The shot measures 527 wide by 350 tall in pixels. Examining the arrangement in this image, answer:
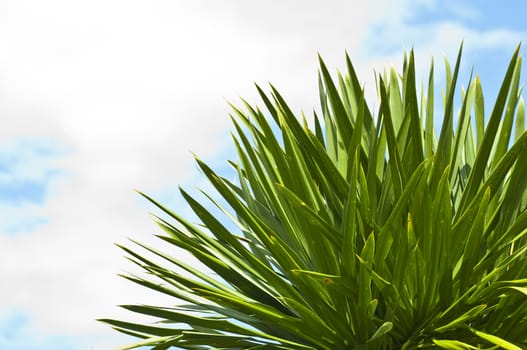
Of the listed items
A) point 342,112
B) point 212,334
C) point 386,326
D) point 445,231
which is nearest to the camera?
point 386,326

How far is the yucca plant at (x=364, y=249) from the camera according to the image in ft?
9.28

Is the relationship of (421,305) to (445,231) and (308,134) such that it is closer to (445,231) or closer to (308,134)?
(445,231)

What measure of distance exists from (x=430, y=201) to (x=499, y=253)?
1.09 ft

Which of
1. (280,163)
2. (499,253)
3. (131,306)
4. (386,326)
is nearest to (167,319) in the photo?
(131,306)

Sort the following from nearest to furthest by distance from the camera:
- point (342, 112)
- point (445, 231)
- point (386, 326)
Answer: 1. point (386, 326)
2. point (445, 231)
3. point (342, 112)

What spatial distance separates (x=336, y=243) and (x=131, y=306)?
0.82 m

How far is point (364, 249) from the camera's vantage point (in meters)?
2.72

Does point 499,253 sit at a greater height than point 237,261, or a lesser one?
lesser

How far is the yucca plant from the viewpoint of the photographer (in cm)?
283

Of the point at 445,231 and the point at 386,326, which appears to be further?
the point at 445,231

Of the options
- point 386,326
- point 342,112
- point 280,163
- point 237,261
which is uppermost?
point 342,112

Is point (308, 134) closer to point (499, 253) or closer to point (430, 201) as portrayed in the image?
point (430, 201)

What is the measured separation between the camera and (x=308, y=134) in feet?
10.5

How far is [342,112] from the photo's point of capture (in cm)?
348
